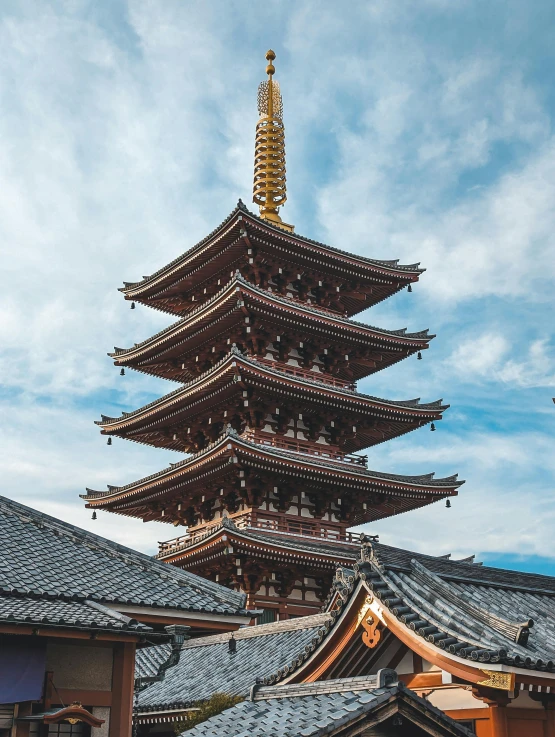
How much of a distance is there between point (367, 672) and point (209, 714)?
626cm

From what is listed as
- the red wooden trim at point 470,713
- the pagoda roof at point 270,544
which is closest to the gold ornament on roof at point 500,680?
the red wooden trim at point 470,713

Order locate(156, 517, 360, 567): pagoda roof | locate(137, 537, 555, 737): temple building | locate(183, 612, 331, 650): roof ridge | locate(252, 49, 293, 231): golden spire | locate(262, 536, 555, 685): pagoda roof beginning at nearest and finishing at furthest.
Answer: locate(137, 537, 555, 737): temple building
locate(262, 536, 555, 685): pagoda roof
locate(183, 612, 331, 650): roof ridge
locate(156, 517, 360, 567): pagoda roof
locate(252, 49, 293, 231): golden spire

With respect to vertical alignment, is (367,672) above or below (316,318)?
below

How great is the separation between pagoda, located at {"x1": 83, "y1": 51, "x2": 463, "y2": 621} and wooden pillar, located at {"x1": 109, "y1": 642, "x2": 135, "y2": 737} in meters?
15.6

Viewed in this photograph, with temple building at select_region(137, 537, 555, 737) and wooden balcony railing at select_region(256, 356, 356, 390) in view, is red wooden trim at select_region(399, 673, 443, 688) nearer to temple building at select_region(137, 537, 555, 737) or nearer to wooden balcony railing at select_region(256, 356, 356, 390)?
temple building at select_region(137, 537, 555, 737)

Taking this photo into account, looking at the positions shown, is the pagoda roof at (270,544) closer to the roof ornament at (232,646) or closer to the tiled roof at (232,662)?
the tiled roof at (232,662)

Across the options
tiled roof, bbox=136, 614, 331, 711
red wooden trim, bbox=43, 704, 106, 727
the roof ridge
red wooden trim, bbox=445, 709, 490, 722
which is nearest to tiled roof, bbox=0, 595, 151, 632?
→ red wooden trim, bbox=43, 704, 106, 727

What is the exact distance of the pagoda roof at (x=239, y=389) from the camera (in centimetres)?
2973

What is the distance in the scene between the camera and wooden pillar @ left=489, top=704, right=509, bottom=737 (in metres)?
10.1

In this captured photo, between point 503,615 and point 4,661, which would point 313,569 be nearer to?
point 503,615

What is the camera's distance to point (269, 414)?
32.0 m

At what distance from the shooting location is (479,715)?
10.3 metres

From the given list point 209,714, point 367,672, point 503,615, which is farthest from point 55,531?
point 503,615

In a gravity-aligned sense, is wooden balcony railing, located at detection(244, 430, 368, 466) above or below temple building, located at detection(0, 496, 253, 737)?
above
